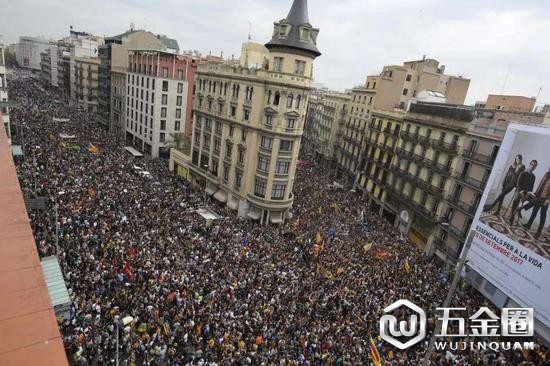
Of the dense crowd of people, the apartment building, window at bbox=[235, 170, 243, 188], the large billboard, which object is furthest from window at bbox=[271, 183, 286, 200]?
the apartment building

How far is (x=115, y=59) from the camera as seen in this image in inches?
3002

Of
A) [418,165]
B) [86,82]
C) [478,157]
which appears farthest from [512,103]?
[86,82]

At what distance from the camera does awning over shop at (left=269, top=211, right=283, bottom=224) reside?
41.3 metres

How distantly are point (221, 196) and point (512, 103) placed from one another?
4236 cm

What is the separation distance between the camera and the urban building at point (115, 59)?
76.2 metres

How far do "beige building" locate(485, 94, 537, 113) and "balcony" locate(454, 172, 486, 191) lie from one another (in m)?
14.5

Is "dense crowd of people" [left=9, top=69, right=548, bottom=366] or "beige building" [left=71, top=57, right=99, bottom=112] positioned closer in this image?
"dense crowd of people" [left=9, top=69, right=548, bottom=366]

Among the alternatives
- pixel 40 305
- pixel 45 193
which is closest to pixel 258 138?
pixel 45 193

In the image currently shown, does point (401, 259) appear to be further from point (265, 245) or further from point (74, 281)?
point (74, 281)

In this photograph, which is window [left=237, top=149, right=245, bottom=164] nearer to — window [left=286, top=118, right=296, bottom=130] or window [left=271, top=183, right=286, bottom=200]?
window [left=271, top=183, right=286, bottom=200]

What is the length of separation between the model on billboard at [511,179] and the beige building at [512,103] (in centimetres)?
2382

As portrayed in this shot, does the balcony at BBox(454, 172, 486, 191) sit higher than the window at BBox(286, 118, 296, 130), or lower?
lower

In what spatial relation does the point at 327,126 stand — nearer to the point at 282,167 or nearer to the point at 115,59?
the point at 282,167

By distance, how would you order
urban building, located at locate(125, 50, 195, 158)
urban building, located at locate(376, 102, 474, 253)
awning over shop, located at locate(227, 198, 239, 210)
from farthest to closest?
1. urban building, located at locate(125, 50, 195, 158)
2. awning over shop, located at locate(227, 198, 239, 210)
3. urban building, located at locate(376, 102, 474, 253)
